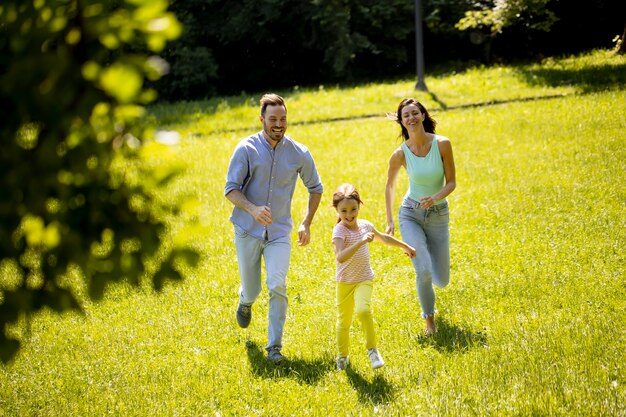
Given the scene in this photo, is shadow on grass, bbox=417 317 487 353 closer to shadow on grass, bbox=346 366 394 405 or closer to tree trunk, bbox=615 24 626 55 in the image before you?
shadow on grass, bbox=346 366 394 405

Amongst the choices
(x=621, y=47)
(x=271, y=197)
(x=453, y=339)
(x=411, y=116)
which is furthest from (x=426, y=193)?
(x=621, y=47)

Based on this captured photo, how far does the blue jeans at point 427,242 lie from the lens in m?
7.50

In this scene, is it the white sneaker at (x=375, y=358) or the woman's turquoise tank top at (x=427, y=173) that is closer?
the white sneaker at (x=375, y=358)

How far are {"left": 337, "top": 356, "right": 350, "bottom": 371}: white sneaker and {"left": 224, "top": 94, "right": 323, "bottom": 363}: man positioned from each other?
0.58 m

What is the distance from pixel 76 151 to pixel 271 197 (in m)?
4.70

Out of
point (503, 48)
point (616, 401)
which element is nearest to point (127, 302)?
point (616, 401)

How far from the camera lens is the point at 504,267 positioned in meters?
9.31

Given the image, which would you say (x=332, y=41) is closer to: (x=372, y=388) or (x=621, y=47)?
(x=621, y=47)

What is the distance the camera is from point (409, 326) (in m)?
7.84

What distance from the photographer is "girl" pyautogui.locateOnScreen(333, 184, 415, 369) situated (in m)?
6.58

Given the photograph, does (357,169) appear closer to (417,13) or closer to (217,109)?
(417,13)

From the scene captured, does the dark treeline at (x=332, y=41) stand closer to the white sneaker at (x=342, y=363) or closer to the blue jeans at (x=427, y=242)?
the blue jeans at (x=427, y=242)

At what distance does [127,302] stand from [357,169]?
266 inches

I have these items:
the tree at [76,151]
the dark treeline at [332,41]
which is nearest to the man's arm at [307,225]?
the tree at [76,151]
